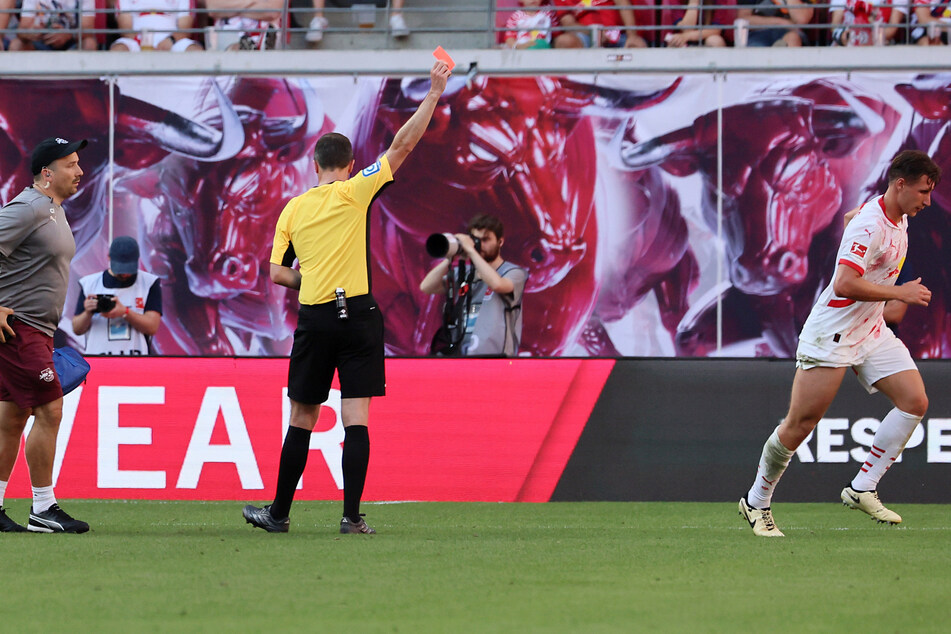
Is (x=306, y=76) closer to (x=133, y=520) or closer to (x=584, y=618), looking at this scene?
(x=133, y=520)

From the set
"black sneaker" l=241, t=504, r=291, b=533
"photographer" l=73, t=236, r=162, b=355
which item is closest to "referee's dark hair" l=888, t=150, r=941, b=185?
"black sneaker" l=241, t=504, r=291, b=533

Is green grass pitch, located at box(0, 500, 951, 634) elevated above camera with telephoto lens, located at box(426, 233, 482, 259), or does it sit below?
below

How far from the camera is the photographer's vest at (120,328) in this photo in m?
10.7

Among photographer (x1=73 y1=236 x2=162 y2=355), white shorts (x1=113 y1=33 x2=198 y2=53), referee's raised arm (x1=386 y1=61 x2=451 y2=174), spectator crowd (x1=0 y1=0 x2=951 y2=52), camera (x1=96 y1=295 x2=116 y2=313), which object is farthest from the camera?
white shorts (x1=113 y1=33 x2=198 y2=53)

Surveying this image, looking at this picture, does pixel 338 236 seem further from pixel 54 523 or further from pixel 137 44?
pixel 137 44

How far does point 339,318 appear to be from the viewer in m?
6.75

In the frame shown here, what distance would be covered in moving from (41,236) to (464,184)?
7369 mm

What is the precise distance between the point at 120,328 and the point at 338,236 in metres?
4.53

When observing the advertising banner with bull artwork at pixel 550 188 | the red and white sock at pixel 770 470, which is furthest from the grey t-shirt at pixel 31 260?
the advertising banner with bull artwork at pixel 550 188

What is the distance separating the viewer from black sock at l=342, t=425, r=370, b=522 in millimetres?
6770

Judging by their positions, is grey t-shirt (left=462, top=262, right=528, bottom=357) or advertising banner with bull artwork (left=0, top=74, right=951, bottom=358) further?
advertising banner with bull artwork (left=0, top=74, right=951, bottom=358)

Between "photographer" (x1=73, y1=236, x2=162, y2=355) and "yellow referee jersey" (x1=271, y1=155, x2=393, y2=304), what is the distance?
13.5 feet

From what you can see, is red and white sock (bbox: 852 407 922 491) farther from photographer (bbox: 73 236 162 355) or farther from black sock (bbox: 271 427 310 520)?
photographer (bbox: 73 236 162 355)

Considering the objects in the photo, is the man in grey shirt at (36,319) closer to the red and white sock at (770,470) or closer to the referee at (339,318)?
the referee at (339,318)
